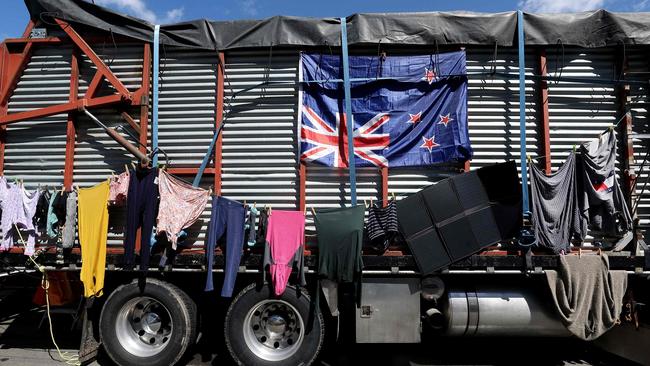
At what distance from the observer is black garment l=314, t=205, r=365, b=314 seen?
5.07 metres

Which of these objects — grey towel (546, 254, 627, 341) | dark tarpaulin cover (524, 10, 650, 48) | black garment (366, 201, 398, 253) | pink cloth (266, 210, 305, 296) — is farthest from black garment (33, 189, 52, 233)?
dark tarpaulin cover (524, 10, 650, 48)

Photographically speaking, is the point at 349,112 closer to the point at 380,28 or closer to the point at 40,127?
the point at 380,28

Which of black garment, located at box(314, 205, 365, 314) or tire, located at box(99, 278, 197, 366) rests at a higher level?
black garment, located at box(314, 205, 365, 314)

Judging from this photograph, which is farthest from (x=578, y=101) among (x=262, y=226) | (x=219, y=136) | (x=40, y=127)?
(x=40, y=127)

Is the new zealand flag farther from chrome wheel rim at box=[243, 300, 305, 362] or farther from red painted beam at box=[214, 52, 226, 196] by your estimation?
chrome wheel rim at box=[243, 300, 305, 362]

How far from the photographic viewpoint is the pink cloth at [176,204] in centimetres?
520

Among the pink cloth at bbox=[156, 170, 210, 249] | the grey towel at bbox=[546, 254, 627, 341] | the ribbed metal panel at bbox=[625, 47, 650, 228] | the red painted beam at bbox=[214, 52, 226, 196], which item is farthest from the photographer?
the red painted beam at bbox=[214, 52, 226, 196]

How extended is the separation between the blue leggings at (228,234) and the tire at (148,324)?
537 millimetres

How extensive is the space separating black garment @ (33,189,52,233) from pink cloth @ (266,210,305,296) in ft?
9.48

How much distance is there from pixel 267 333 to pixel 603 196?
171 inches

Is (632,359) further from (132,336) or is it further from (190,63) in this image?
(190,63)

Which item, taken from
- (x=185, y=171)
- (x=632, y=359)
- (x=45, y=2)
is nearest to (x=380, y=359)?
(x=632, y=359)

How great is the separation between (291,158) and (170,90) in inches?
73.9

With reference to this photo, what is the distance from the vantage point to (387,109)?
5570 millimetres
